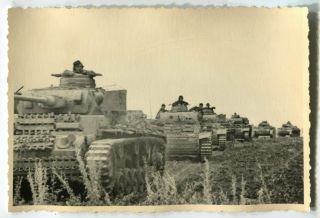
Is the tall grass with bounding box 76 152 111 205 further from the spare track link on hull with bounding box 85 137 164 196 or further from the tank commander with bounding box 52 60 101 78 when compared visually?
the tank commander with bounding box 52 60 101 78

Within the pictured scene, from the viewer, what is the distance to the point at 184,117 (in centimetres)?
169

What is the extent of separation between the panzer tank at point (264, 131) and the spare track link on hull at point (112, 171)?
439 mm

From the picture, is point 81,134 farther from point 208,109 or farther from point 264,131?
point 264,131

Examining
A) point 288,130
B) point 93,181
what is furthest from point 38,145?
point 288,130

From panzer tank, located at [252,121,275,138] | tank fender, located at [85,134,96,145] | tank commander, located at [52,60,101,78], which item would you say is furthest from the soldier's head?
panzer tank, located at [252,121,275,138]

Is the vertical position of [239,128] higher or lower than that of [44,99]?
lower

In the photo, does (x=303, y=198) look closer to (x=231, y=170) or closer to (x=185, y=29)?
(x=231, y=170)

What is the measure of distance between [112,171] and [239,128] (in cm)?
48

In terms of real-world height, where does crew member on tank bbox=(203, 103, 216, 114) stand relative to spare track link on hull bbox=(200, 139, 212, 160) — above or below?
above

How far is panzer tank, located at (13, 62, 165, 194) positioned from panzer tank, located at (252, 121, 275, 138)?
338 mm

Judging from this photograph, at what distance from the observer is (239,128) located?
5.55ft

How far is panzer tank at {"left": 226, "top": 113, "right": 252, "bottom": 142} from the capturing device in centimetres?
169

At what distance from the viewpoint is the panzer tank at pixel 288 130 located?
1.68m

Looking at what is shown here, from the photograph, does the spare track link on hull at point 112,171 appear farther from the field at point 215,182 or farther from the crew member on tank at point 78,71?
the crew member on tank at point 78,71
